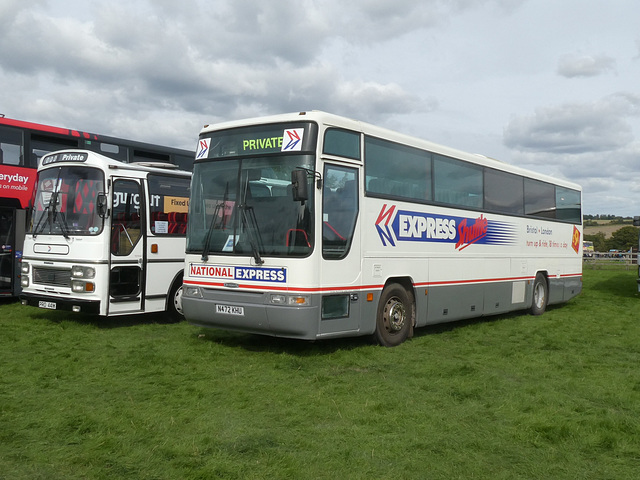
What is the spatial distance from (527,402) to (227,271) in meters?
4.38

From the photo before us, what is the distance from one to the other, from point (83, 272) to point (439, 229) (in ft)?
20.4

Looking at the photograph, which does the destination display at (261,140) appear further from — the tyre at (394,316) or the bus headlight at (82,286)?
the bus headlight at (82,286)

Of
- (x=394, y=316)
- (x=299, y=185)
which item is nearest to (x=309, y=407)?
(x=299, y=185)

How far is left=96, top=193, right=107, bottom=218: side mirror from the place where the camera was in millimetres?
10304

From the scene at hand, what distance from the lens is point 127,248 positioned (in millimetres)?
10984

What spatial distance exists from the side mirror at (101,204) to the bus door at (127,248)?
35 centimetres

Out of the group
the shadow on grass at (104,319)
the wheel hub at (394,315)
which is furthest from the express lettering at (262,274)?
the shadow on grass at (104,319)

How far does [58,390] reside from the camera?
6.57 meters

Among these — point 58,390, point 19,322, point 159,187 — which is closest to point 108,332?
point 19,322

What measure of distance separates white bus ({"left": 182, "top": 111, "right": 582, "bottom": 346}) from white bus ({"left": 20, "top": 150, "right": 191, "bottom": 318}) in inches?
81.7

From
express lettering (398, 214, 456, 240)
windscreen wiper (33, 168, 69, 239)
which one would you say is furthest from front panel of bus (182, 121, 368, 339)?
windscreen wiper (33, 168, 69, 239)

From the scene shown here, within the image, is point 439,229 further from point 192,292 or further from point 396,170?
point 192,292

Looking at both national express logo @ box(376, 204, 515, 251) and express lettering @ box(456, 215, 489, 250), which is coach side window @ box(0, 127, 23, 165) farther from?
express lettering @ box(456, 215, 489, 250)

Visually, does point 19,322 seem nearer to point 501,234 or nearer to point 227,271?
point 227,271
